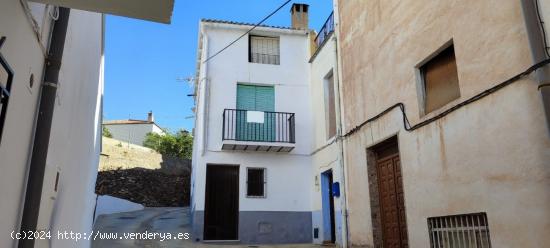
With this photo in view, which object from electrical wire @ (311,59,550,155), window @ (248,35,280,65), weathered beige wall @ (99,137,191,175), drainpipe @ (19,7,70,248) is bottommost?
drainpipe @ (19,7,70,248)

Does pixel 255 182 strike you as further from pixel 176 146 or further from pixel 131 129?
pixel 131 129

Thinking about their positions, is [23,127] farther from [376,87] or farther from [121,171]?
[121,171]

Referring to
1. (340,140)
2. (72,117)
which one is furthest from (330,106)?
(72,117)

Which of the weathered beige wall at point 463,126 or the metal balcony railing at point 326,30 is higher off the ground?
the metal balcony railing at point 326,30

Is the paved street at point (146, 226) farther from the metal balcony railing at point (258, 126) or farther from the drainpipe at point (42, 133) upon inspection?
the drainpipe at point (42, 133)

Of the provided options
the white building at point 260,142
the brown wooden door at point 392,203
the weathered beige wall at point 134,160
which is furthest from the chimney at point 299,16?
the weathered beige wall at point 134,160

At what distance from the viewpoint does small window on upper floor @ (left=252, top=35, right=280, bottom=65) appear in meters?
14.0

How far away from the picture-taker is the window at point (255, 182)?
1278cm

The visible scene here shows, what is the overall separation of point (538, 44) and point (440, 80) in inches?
88.0

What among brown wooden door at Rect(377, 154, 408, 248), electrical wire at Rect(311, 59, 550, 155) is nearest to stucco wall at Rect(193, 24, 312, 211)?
electrical wire at Rect(311, 59, 550, 155)

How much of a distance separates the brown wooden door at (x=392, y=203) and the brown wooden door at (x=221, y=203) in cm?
505

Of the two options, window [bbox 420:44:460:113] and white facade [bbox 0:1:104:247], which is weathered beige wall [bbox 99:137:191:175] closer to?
white facade [bbox 0:1:104:247]

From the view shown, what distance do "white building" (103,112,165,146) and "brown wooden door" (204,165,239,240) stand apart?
27.7 m

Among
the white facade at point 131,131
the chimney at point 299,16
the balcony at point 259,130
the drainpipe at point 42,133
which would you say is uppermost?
the white facade at point 131,131
